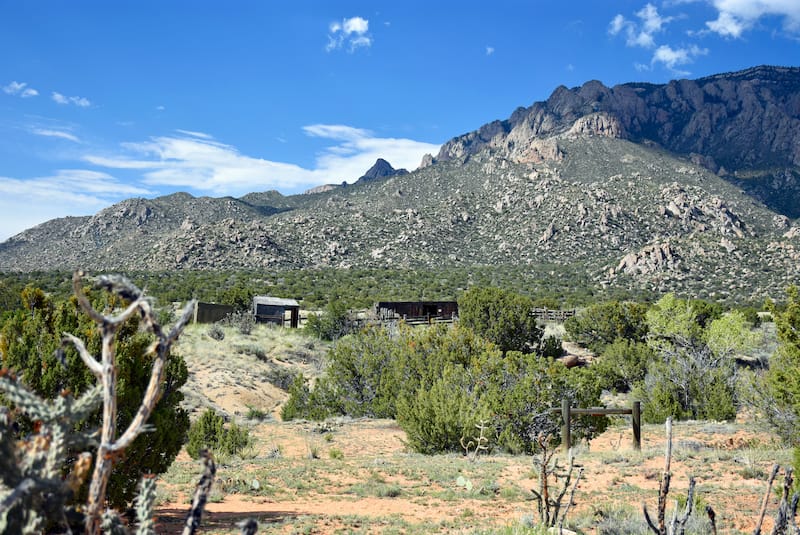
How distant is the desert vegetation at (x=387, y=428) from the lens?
8.16 feet

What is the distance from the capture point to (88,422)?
765 centimetres

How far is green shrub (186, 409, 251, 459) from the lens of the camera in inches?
585

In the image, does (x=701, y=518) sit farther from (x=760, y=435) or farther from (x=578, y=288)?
(x=578, y=288)

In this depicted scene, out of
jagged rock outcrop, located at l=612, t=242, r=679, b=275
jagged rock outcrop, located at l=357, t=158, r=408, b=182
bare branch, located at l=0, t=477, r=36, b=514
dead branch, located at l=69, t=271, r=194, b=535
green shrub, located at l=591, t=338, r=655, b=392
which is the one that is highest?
jagged rock outcrop, located at l=357, t=158, r=408, b=182

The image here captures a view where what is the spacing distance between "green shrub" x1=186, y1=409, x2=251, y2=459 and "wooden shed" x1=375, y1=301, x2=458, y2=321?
2221cm

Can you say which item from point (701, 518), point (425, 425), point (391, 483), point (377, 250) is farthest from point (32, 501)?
point (377, 250)

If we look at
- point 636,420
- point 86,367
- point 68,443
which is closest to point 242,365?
point 636,420

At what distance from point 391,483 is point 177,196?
10561cm

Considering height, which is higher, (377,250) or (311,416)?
(377,250)

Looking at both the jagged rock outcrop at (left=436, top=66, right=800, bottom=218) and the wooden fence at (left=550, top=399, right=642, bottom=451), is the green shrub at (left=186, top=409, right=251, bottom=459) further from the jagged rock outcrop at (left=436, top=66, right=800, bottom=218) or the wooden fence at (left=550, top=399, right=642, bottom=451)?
the jagged rock outcrop at (left=436, top=66, right=800, bottom=218)

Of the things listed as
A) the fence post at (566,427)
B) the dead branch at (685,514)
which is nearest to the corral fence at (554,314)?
the fence post at (566,427)

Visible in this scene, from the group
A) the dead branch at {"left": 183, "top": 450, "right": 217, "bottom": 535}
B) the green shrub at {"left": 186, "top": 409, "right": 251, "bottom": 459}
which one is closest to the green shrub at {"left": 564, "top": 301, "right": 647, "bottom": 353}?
the green shrub at {"left": 186, "top": 409, "right": 251, "bottom": 459}

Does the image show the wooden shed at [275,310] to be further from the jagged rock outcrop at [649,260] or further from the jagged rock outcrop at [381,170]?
the jagged rock outcrop at [381,170]

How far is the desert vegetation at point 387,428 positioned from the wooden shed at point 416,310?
7.63m
